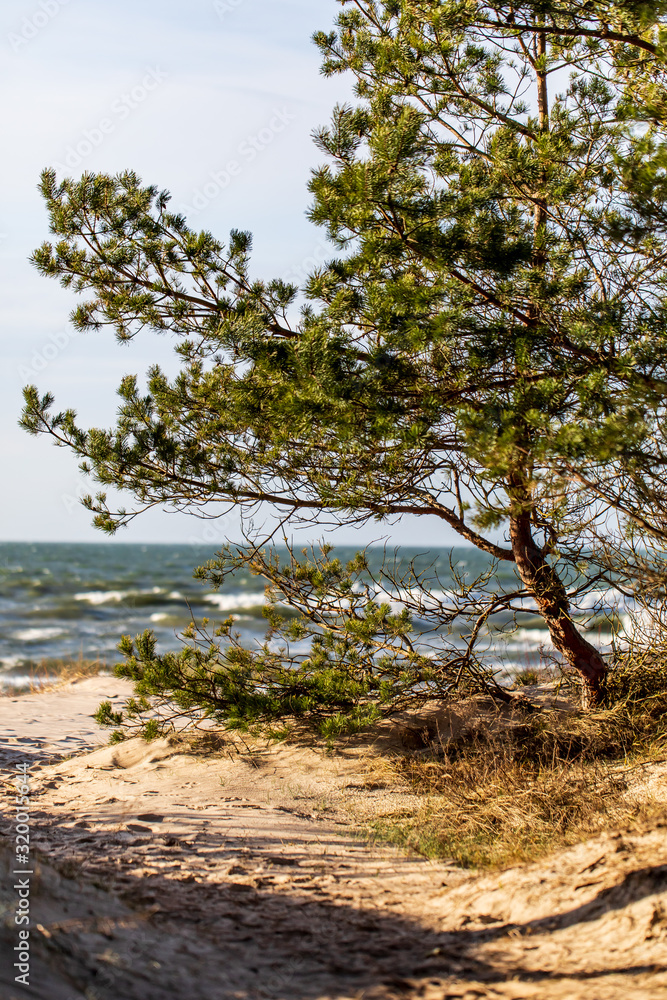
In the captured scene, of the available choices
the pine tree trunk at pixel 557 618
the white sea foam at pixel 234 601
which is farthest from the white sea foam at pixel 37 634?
the pine tree trunk at pixel 557 618

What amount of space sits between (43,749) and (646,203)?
6.55m

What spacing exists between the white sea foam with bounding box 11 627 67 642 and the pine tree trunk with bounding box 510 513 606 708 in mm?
14234

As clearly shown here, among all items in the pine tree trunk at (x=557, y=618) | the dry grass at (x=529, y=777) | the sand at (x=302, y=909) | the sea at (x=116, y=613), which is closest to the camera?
the sand at (x=302, y=909)

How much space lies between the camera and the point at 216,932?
3025mm

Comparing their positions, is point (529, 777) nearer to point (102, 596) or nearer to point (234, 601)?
point (234, 601)

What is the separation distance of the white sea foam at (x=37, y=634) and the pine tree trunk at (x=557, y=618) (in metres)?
14.2

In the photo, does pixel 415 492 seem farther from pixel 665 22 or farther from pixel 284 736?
pixel 665 22

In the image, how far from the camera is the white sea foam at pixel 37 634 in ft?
56.6

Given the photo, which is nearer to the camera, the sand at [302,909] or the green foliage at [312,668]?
the sand at [302,909]

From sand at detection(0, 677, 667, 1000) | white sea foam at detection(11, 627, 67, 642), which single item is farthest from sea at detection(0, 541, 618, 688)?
sand at detection(0, 677, 667, 1000)

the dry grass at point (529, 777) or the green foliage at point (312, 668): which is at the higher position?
the green foliage at point (312, 668)

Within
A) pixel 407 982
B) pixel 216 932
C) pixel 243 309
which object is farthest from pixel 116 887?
pixel 243 309

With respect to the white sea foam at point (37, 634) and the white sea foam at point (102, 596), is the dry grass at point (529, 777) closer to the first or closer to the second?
the white sea foam at point (37, 634)

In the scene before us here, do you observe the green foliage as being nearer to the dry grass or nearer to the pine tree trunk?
the dry grass
